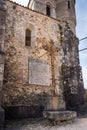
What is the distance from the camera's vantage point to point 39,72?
9188mm

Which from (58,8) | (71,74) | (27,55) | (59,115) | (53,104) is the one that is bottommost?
(59,115)

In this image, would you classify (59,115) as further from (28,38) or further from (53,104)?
(28,38)

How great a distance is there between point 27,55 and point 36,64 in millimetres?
724

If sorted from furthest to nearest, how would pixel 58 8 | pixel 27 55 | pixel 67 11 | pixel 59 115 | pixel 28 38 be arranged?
pixel 58 8 < pixel 67 11 < pixel 28 38 < pixel 27 55 < pixel 59 115

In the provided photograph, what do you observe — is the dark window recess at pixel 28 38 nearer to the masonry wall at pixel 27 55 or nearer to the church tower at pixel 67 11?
the masonry wall at pixel 27 55

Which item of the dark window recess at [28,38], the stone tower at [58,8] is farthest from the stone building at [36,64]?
the stone tower at [58,8]

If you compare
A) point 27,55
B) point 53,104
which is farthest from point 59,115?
point 27,55

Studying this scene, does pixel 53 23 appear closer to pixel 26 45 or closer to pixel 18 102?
pixel 26 45

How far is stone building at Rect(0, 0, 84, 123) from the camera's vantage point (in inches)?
320

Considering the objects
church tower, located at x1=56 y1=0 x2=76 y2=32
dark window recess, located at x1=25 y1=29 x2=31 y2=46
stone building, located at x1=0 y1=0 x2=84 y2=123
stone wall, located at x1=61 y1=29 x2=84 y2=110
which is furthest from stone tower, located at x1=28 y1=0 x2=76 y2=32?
dark window recess, located at x1=25 y1=29 x2=31 y2=46

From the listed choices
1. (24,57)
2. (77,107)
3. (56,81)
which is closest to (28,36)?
(24,57)

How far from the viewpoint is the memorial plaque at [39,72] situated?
8906mm

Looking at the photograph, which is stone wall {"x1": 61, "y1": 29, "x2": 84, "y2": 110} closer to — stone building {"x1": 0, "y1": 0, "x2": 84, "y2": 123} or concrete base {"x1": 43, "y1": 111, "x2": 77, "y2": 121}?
stone building {"x1": 0, "y1": 0, "x2": 84, "y2": 123}

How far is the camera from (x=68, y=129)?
524cm
